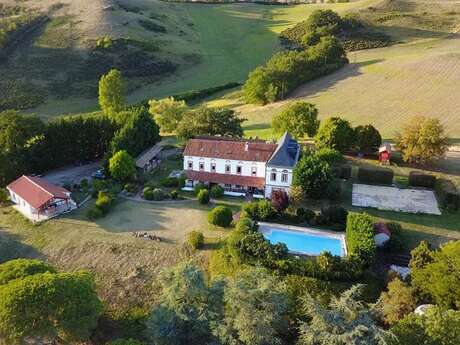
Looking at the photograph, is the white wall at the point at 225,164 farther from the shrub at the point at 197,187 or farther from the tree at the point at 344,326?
the tree at the point at 344,326

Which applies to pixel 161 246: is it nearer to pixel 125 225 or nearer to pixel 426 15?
pixel 125 225

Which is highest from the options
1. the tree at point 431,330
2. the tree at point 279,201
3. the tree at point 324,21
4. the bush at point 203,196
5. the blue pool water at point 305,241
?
the tree at point 324,21

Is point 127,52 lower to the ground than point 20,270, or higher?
higher

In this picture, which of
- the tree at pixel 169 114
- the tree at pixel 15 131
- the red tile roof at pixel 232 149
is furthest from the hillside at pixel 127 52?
the red tile roof at pixel 232 149


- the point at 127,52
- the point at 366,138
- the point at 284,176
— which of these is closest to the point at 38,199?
the point at 284,176

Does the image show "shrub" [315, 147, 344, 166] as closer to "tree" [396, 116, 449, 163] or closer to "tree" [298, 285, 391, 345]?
"tree" [396, 116, 449, 163]

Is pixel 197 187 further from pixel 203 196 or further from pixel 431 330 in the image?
pixel 431 330

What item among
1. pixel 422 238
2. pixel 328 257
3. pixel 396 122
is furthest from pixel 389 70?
pixel 328 257
